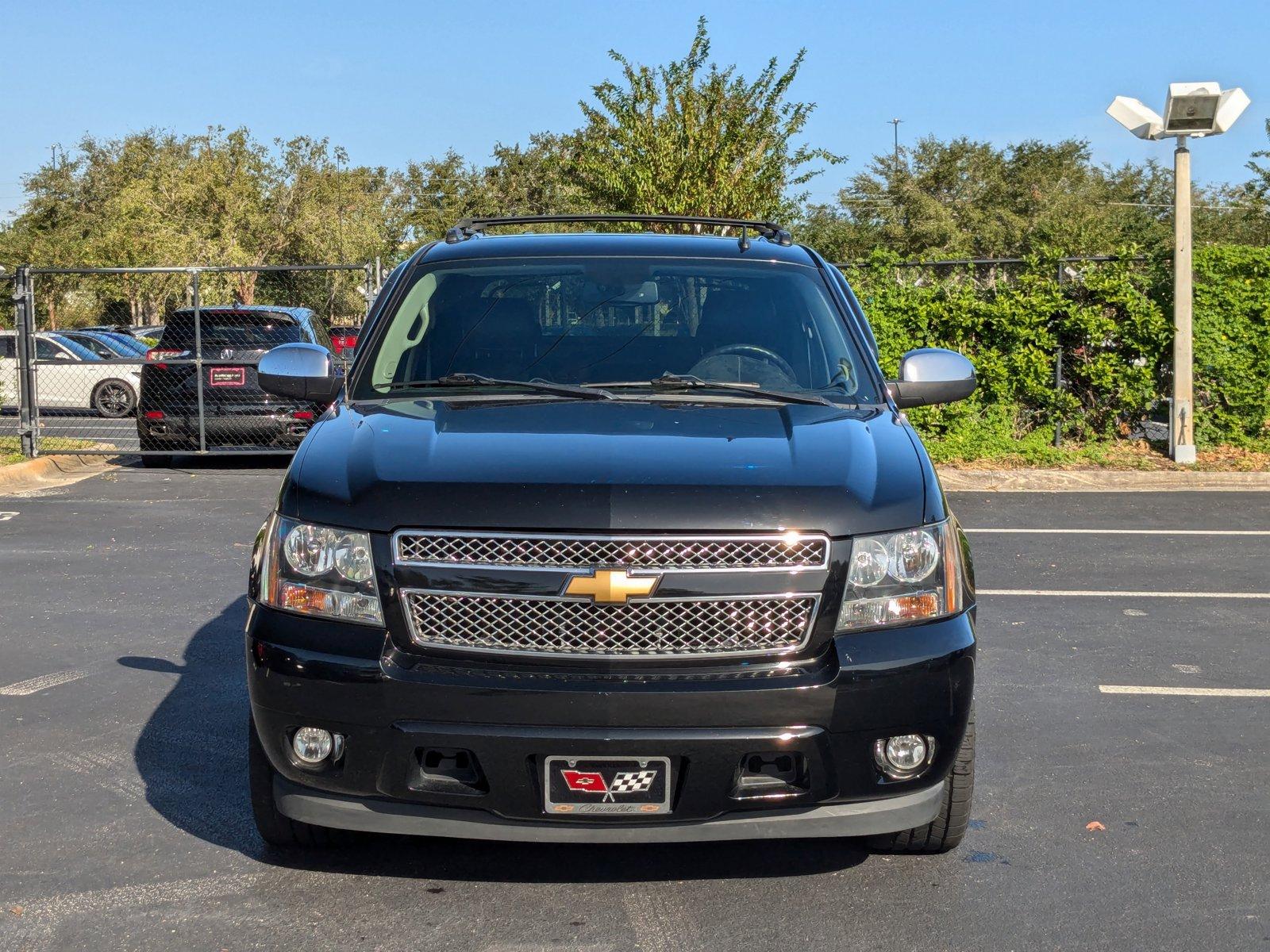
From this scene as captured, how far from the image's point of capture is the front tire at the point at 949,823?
4004 millimetres

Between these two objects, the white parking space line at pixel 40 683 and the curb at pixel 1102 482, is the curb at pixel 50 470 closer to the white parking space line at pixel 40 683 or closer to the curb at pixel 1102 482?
the white parking space line at pixel 40 683

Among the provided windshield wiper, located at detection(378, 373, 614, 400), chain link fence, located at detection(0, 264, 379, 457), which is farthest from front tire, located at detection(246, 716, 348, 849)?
chain link fence, located at detection(0, 264, 379, 457)

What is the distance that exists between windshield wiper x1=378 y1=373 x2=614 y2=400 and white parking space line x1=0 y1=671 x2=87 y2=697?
→ 2.42 meters

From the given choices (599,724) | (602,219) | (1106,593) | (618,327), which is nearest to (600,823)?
(599,724)

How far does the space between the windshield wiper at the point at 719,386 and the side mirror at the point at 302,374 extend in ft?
3.31

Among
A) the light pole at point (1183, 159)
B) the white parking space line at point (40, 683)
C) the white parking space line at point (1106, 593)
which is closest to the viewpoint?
the white parking space line at point (40, 683)

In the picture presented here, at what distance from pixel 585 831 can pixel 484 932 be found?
14.8 inches

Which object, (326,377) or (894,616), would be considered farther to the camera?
(326,377)

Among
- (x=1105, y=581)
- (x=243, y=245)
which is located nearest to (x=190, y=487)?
(x=1105, y=581)

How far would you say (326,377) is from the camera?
5098mm

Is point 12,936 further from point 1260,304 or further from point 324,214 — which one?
point 324,214

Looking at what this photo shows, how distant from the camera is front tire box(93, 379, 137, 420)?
24.3 metres

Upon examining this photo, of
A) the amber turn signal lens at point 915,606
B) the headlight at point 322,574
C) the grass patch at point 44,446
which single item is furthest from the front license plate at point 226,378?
the amber turn signal lens at point 915,606

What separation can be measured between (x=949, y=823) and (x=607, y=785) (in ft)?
3.61
